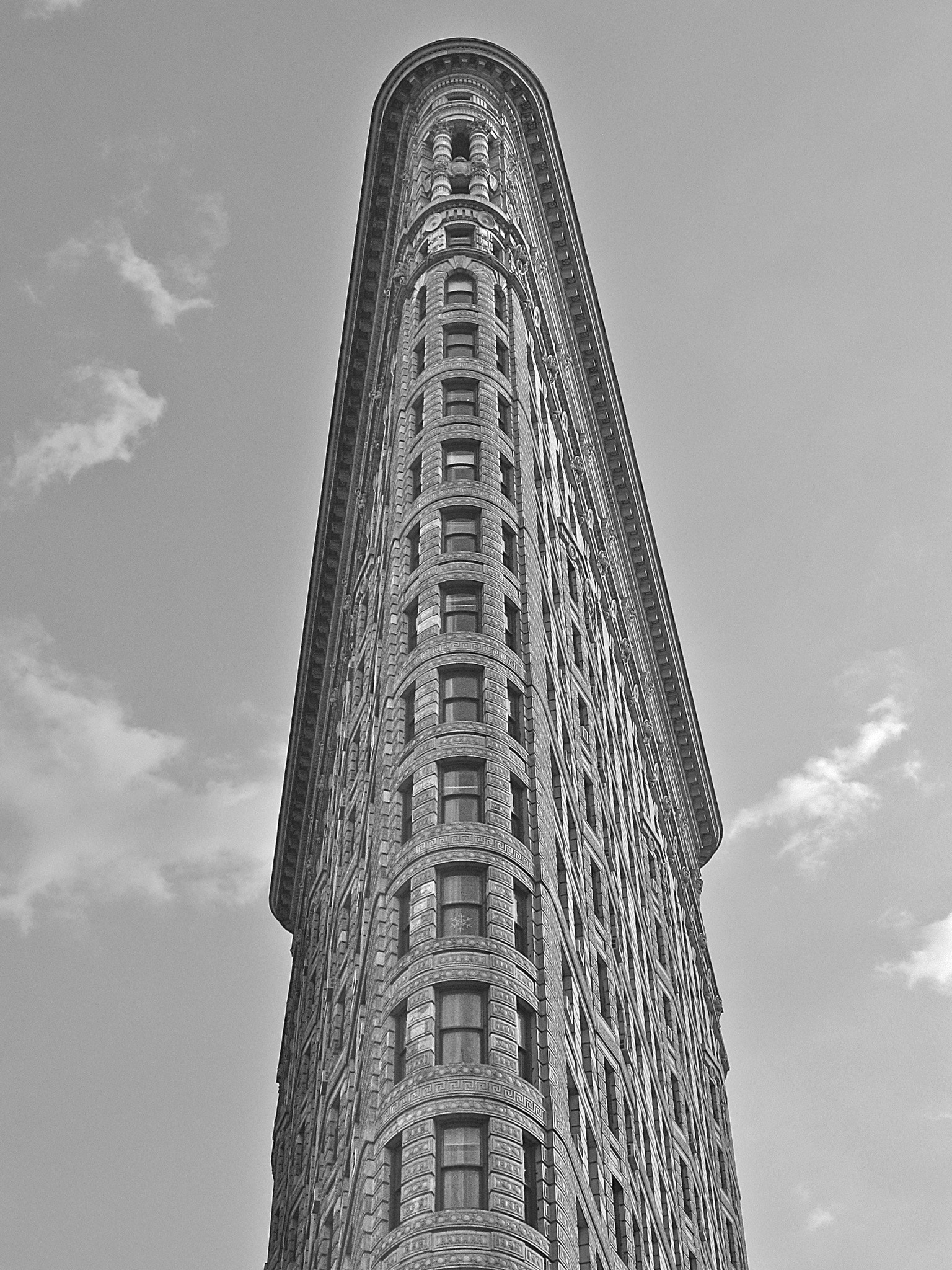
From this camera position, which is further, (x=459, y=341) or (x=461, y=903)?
(x=459, y=341)

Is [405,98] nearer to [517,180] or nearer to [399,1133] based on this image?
[517,180]

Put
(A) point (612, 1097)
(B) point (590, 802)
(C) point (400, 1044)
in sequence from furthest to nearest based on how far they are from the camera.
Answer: (B) point (590, 802) < (A) point (612, 1097) < (C) point (400, 1044)

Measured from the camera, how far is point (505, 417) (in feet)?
226

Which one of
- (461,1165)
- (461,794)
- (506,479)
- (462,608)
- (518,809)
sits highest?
(506,479)

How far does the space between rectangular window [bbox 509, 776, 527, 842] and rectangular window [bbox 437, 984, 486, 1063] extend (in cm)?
611

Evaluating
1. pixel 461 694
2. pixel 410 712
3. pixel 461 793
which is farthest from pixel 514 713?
pixel 461 793

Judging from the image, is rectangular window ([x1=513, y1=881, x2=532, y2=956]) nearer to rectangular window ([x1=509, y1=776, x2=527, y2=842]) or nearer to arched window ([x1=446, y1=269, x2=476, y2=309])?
rectangular window ([x1=509, y1=776, x2=527, y2=842])

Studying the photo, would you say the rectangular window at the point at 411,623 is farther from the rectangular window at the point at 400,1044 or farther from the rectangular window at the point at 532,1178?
the rectangular window at the point at 532,1178

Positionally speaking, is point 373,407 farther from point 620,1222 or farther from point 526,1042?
point 526,1042

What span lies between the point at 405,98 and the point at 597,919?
46.3 m

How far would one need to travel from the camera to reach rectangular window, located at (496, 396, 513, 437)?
68.1 meters

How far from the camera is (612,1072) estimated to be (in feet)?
193

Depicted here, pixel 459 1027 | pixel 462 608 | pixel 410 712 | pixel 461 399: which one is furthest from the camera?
pixel 461 399

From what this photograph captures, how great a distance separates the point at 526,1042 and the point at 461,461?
24.9m
